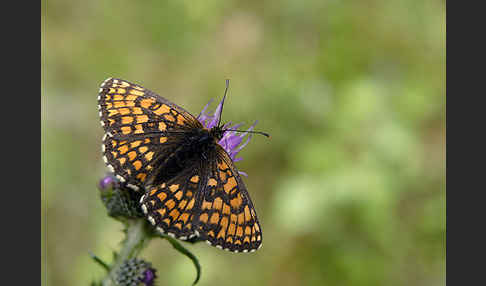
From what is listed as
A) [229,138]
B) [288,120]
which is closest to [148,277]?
[229,138]

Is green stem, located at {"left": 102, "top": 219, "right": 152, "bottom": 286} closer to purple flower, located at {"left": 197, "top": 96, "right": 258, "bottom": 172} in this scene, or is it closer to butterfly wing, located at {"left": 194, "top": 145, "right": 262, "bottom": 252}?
butterfly wing, located at {"left": 194, "top": 145, "right": 262, "bottom": 252}

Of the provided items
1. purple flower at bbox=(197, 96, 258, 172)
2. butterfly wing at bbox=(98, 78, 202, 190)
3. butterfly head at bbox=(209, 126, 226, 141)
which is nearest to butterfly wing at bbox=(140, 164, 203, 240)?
butterfly wing at bbox=(98, 78, 202, 190)

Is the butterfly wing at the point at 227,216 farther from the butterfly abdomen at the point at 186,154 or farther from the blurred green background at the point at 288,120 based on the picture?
the blurred green background at the point at 288,120

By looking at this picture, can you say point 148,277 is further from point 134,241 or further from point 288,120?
point 288,120

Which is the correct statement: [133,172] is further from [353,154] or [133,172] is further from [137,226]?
[353,154]

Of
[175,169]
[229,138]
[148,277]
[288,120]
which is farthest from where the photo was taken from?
[288,120]

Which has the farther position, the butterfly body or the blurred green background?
the blurred green background

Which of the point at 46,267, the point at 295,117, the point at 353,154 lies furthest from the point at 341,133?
the point at 46,267
